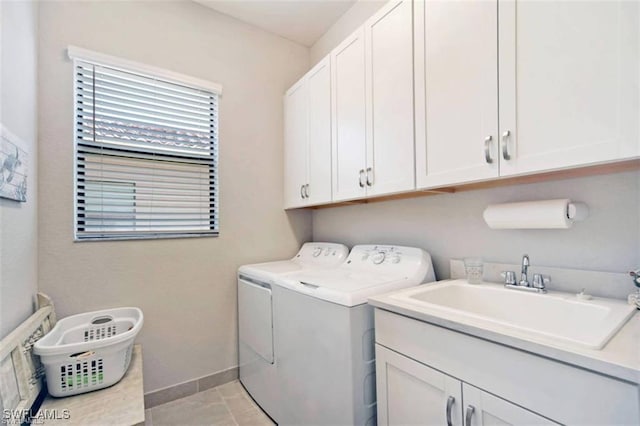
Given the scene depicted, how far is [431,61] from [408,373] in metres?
1.33

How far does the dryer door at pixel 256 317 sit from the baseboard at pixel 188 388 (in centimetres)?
31

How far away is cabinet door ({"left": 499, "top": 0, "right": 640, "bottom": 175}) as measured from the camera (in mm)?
847

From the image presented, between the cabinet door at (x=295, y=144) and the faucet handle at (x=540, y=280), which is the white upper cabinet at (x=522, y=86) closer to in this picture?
the faucet handle at (x=540, y=280)

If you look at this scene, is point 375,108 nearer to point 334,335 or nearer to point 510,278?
point 510,278

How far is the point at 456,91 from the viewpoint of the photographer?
126 cm

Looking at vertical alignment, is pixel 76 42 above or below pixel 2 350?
above

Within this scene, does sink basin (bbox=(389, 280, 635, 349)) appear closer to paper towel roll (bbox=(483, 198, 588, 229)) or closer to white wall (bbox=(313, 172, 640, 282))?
white wall (bbox=(313, 172, 640, 282))

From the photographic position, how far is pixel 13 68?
4.41 ft

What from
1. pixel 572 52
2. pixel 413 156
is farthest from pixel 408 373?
pixel 572 52

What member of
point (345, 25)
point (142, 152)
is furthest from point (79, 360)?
point (345, 25)

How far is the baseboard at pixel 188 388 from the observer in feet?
6.46

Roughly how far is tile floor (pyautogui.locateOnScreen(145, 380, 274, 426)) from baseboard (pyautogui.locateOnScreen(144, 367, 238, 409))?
0.09ft

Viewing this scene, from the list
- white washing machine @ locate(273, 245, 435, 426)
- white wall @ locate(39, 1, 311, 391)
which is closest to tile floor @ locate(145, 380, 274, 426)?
white wall @ locate(39, 1, 311, 391)

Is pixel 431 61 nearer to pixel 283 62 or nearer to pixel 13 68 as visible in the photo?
pixel 283 62
